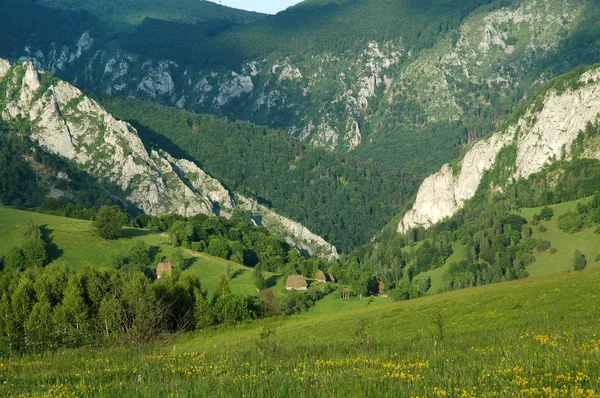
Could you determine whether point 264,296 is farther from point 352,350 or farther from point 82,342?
point 352,350

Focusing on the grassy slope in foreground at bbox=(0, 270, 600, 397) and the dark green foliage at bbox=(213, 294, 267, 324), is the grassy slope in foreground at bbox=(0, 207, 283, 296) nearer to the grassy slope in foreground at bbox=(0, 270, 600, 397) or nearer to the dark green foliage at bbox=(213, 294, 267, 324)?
the dark green foliage at bbox=(213, 294, 267, 324)

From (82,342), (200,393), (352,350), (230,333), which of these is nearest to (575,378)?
(200,393)

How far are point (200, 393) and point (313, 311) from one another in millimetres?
142245

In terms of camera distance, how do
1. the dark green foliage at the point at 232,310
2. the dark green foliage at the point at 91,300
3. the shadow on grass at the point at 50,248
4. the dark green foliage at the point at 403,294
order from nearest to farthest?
the dark green foliage at the point at 91,300, the dark green foliage at the point at 232,310, the dark green foliage at the point at 403,294, the shadow on grass at the point at 50,248

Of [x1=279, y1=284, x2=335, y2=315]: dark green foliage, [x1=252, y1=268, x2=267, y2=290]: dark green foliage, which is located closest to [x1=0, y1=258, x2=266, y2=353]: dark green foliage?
[x1=279, y1=284, x2=335, y2=315]: dark green foliage

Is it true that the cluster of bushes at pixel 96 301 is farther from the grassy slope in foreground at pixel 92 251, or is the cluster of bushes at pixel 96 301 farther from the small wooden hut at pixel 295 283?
the grassy slope in foreground at pixel 92 251

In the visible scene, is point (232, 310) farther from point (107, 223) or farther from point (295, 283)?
point (107, 223)

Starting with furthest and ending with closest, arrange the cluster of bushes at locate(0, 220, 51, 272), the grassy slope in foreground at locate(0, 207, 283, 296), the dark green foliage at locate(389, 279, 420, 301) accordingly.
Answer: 1. the grassy slope in foreground at locate(0, 207, 283, 296)
2. the cluster of bushes at locate(0, 220, 51, 272)
3. the dark green foliage at locate(389, 279, 420, 301)

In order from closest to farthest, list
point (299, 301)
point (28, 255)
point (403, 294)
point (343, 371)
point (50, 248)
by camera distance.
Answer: point (343, 371) → point (403, 294) → point (299, 301) → point (28, 255) → point (50, 248)

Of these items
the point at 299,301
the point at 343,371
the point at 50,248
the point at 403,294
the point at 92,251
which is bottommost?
the point at 299,301

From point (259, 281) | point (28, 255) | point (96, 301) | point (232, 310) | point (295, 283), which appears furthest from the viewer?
point (295, 283)

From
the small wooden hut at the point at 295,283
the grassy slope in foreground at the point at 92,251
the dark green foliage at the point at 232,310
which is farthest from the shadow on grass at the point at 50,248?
the dark green foliage at the point at 232,310

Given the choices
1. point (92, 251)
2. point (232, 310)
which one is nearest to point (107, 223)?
point (92, 251)

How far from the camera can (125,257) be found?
186750 millimetres
